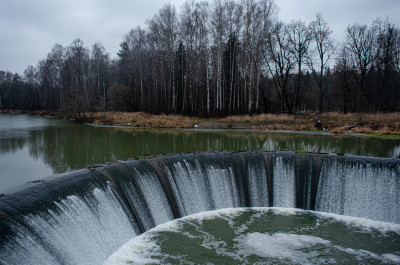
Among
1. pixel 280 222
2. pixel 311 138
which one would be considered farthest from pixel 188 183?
pixel 311 138

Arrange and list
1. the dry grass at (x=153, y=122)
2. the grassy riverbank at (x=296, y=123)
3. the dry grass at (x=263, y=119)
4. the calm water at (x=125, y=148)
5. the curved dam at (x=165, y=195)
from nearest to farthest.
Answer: the curved dam at (x=165, y=195)
the calm water at (x=125, y=148)
the grassy riverbank at (x=296, y=123)
the dry grass at (x=263, y=119)
the dry grass at (x=153, y=122)

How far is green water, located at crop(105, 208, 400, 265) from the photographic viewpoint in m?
6.75

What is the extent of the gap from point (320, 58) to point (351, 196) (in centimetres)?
2526

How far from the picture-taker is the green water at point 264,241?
675cm

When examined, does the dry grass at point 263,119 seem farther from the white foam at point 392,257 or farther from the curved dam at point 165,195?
the white foam at point 392,257

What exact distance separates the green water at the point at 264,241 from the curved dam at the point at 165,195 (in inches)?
18.2

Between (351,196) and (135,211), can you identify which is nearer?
(135,211)

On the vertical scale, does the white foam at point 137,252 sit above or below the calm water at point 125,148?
below

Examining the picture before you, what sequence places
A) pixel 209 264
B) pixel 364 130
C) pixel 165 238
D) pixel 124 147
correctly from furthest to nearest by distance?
pixel 364 130 < pixel 124 147 < pixel 165 238 < pixel 209 264

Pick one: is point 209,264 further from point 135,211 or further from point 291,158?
point 291,158

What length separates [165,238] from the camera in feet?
25.0

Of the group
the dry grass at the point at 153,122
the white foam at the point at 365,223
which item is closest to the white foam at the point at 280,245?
the white foam at the point at 365,223

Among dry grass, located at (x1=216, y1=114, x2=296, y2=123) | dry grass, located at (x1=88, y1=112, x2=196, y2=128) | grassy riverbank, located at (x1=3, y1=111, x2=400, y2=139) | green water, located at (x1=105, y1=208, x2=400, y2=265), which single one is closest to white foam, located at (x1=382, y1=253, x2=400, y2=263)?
green water, located at (x1=105, y1=208, x2=400, y2=265)

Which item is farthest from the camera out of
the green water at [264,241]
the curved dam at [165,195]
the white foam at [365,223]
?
the white foam at [365,223]
